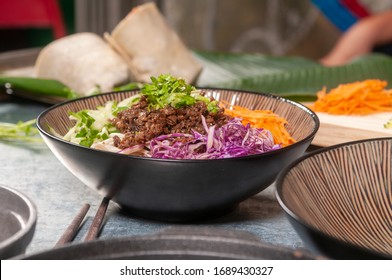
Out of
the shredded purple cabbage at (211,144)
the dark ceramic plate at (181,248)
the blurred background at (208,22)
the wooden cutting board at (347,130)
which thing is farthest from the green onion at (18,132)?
the blurred background at (208,22)

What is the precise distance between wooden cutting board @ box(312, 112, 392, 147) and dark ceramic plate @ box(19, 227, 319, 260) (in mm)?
987

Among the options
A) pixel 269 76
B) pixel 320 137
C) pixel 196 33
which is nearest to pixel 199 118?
pixel 320 137

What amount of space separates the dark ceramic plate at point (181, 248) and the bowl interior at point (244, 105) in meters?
0.59

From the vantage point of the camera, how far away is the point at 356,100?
179 cm

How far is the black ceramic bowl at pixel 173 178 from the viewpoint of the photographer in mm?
1131

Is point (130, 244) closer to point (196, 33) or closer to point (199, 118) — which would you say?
point (199, 118)

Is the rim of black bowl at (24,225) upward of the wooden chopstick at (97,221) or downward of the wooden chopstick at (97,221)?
upward

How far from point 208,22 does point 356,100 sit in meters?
3.56

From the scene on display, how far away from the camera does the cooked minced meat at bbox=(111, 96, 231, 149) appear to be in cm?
125

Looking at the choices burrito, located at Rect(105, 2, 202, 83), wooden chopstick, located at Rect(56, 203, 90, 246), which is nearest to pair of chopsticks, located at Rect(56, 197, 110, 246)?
wooden chopstick, located at Rect(56, 203, 90, 246)

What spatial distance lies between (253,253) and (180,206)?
1.54ft

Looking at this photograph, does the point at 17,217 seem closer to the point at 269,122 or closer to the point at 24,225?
the point at 24,225

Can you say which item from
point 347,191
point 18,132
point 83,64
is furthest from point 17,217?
point 83,64

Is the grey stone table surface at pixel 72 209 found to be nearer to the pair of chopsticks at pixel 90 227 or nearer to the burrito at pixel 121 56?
the pair of chopsticks at pixel 90 227
